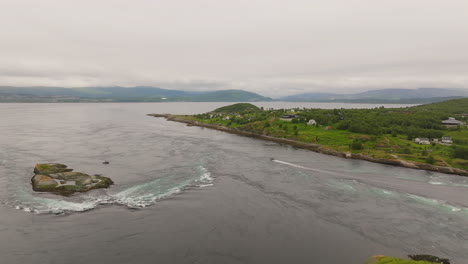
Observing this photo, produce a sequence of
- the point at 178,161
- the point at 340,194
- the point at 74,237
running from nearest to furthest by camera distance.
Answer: the point at 74,237
the point at 340,194
the point at 178,161

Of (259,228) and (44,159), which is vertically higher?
(44,159)

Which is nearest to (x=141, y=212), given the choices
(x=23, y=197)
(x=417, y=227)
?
(x=23, y=197)

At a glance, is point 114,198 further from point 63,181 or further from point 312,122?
point 312,122

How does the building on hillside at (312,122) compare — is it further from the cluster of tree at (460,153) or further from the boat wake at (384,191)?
the boat wake at (384,191)

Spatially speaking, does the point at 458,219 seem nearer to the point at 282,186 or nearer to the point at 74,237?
the point at 282,186

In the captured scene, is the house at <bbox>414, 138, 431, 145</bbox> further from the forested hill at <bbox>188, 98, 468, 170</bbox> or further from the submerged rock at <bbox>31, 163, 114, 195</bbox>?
the submerged rock at <bbox>31, 163, 114, 195</bbox>

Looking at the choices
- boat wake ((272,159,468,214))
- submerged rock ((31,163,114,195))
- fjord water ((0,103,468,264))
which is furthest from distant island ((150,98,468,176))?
submerged rock ((31,163,114,195))
